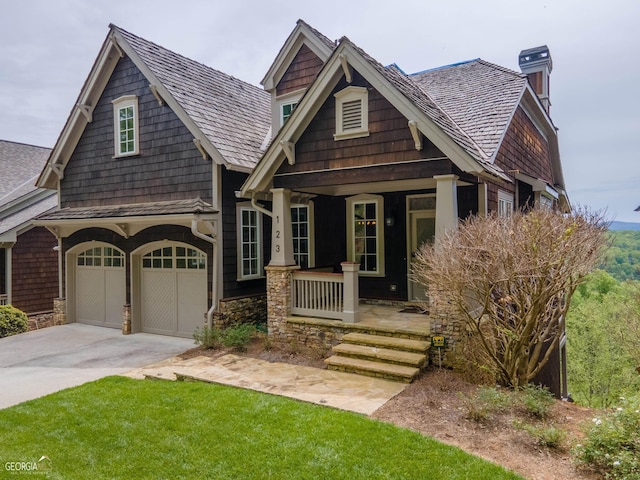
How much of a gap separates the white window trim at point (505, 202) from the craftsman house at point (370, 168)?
0.07 metres

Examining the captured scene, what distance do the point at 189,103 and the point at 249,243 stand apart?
3.92 metres

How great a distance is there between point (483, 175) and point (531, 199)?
17.6 ft

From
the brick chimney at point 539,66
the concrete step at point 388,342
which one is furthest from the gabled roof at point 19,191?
the brick chimney at point 539,66

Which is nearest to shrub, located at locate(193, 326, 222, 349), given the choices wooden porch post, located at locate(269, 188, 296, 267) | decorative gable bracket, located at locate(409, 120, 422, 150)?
wooden porch post, located at locate(269, 188, 296, 267)

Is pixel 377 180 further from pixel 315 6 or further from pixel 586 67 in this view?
pixel 586 67

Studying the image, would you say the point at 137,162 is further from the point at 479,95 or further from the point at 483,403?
the point at 483,403

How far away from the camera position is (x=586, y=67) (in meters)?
14.9

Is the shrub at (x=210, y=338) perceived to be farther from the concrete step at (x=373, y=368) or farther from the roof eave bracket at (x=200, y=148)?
the roof eave bracket at (x=200, y=148)

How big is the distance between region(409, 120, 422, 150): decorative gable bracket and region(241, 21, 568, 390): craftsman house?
0.06 feet

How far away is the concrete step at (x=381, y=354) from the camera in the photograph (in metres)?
6.96

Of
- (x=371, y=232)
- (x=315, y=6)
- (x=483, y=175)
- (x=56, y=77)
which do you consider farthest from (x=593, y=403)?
(x=56, y=77)

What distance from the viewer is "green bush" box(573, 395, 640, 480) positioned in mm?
3832

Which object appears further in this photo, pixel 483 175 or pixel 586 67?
pixel 586 67

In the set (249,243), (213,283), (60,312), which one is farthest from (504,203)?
(60,312)
